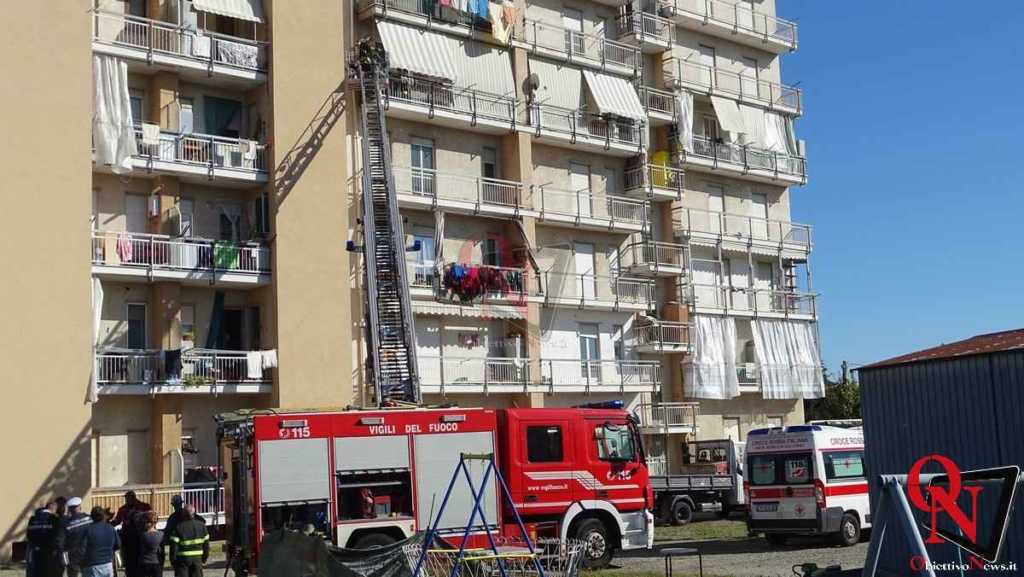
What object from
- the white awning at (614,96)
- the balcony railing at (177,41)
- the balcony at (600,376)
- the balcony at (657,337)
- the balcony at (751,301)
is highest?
the white awning at (614,96)

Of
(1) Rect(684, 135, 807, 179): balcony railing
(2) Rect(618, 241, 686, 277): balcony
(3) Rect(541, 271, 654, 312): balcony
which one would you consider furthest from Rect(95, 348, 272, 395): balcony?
(1) Rect(684, 135, 807, 179): balcony railing

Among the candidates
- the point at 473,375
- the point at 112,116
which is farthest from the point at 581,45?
the point at 112,116

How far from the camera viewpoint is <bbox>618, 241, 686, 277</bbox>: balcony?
42.4 metres

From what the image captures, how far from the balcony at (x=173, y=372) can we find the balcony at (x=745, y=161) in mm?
19338

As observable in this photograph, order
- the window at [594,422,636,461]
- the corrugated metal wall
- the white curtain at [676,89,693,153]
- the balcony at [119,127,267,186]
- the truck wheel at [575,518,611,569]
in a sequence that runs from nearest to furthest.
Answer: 1. the corrugated metal wall
2. the truck wheel at [575,518,611,569]
3. the window at [594,422,636,461]
4. the balcony at [119,127,267,186]
5. the white curtain at [676,89,693,153]

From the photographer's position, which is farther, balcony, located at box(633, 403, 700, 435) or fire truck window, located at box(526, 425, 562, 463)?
balcony, located at box(633, 403, 700, 435)

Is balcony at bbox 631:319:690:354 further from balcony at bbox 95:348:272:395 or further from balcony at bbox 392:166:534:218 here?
balcony at bbox 95:348:272:395

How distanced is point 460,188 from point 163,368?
11401mm

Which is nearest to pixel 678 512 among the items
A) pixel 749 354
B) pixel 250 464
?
pixel 749 354

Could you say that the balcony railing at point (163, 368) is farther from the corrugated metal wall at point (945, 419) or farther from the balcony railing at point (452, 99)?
the corrugated metal wall at point (945, 419)

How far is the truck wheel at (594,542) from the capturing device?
22156mm

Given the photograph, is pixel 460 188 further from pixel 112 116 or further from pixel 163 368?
pixel 163 368

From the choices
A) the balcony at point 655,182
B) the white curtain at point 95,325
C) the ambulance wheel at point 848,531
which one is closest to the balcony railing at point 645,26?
the balcony at point 655,182

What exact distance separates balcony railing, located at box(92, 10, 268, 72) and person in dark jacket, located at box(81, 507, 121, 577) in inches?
698
